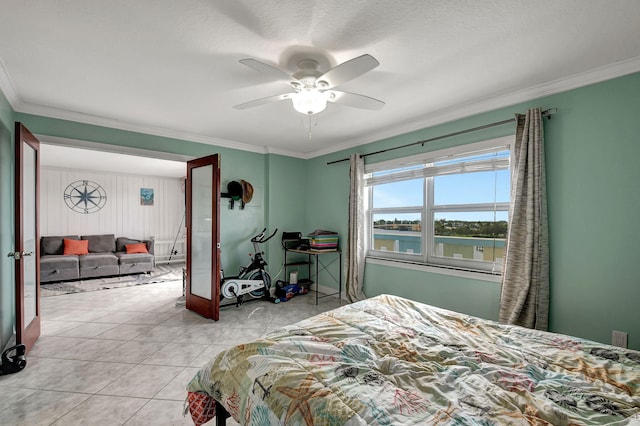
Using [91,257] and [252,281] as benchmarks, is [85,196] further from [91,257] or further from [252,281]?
[252,281]

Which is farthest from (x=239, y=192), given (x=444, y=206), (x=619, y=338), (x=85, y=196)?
(x=85, y=196)

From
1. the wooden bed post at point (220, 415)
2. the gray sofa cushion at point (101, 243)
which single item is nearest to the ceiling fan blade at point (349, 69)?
the wooden bed post at point (220, 415)

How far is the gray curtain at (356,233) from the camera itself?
402cm

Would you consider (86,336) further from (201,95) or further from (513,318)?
→ (513,318)

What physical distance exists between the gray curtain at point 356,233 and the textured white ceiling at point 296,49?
1.07 metres

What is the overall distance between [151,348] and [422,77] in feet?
11.6

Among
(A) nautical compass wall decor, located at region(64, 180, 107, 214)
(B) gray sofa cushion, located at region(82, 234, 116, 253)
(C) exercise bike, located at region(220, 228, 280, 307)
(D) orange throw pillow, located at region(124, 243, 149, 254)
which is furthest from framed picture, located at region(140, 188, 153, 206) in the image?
(C) exercise bike, located at region(220, 228, 280, 307)

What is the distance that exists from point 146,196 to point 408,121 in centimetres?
687

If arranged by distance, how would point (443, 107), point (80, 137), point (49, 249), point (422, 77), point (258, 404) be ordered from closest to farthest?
point (258, 404), point (422, 77), point (443, 107), point (80, 137), point (49, 249)

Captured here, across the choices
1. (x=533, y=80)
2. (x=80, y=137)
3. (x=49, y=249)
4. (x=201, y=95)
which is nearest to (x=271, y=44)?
(x=201, y=95)

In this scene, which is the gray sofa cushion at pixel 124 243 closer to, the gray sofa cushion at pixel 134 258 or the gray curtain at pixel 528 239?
the gray sofa cushion at pixel 134 258

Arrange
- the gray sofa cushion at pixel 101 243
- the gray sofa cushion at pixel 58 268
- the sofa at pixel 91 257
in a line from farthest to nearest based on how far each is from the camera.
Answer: the gray sofa cushion at pixel 101 243, the sofa at pixel 91 257, the gray sofa cushion at pixel 58 268

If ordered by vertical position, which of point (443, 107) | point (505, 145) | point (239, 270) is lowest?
point (239, 270)

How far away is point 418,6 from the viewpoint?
1.56 m
